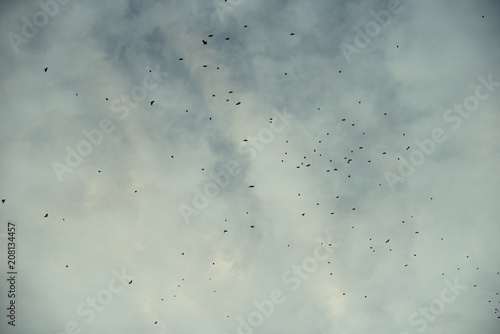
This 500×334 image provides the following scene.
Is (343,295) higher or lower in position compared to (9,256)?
lower

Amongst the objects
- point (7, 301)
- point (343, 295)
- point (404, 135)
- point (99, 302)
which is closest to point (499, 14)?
point (404, 135)

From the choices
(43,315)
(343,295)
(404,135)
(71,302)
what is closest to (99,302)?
(71,302)

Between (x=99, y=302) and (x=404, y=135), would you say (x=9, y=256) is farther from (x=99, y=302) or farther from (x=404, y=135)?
(x=404, y=135)

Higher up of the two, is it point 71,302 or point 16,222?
point 16,222

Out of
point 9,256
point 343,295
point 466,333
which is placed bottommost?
point 466,333

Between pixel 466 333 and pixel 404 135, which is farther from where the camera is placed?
pixel 466 333

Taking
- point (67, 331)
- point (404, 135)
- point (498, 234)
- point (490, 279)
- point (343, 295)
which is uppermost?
point (67, 331)

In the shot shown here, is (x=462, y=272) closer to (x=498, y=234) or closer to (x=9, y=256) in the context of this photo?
(x=498, y=234)

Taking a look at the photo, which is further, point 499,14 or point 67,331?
point 67,331
